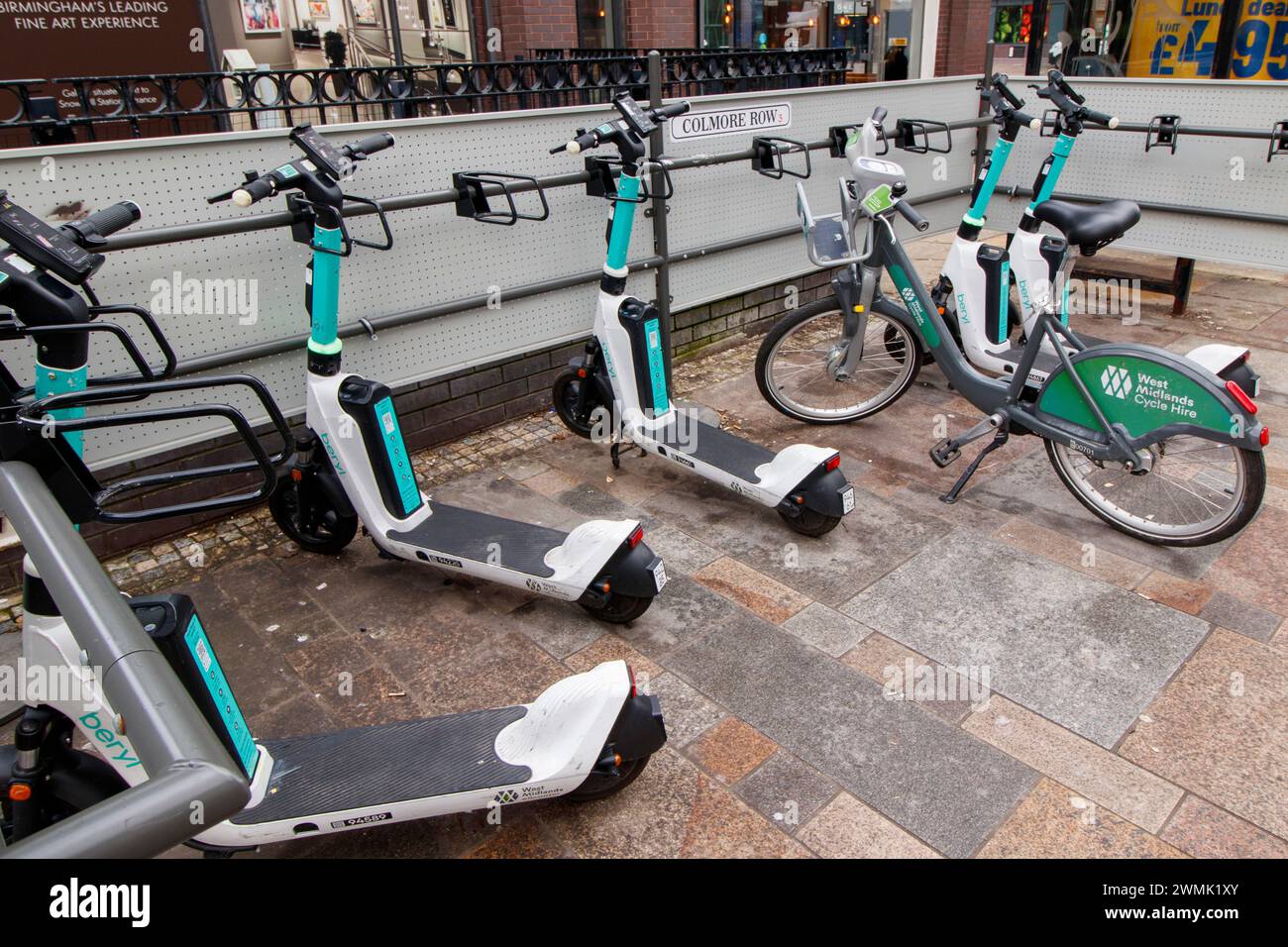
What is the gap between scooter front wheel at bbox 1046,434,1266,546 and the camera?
323cm

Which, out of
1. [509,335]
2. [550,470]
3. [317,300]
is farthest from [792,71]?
[317,300]

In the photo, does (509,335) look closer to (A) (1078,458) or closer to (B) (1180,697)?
(A) (1078,458)

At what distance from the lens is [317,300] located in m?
3.23

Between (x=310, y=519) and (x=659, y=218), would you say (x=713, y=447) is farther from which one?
(x=310, y=519)

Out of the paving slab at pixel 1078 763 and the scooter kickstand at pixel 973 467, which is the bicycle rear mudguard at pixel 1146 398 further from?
the paving slab at pixel 1078 763

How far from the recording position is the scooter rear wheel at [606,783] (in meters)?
2.31

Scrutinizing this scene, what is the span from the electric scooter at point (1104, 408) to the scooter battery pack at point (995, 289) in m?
0.51

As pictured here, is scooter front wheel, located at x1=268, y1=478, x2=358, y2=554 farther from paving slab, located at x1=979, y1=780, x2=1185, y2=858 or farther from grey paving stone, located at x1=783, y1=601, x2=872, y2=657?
paving slab, located at x1=979, y1=780, x2=1185, y2=858

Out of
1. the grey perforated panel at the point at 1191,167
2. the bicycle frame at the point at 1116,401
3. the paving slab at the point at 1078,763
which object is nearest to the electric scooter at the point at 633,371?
the bicycle frame at the point at 1116,401

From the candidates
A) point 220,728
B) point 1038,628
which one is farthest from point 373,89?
point 1038,628

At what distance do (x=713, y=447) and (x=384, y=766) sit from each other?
213 centimetres

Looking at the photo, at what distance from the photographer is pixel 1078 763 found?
249 cm

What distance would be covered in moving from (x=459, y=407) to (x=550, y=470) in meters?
0.65

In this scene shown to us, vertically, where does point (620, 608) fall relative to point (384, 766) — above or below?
below
